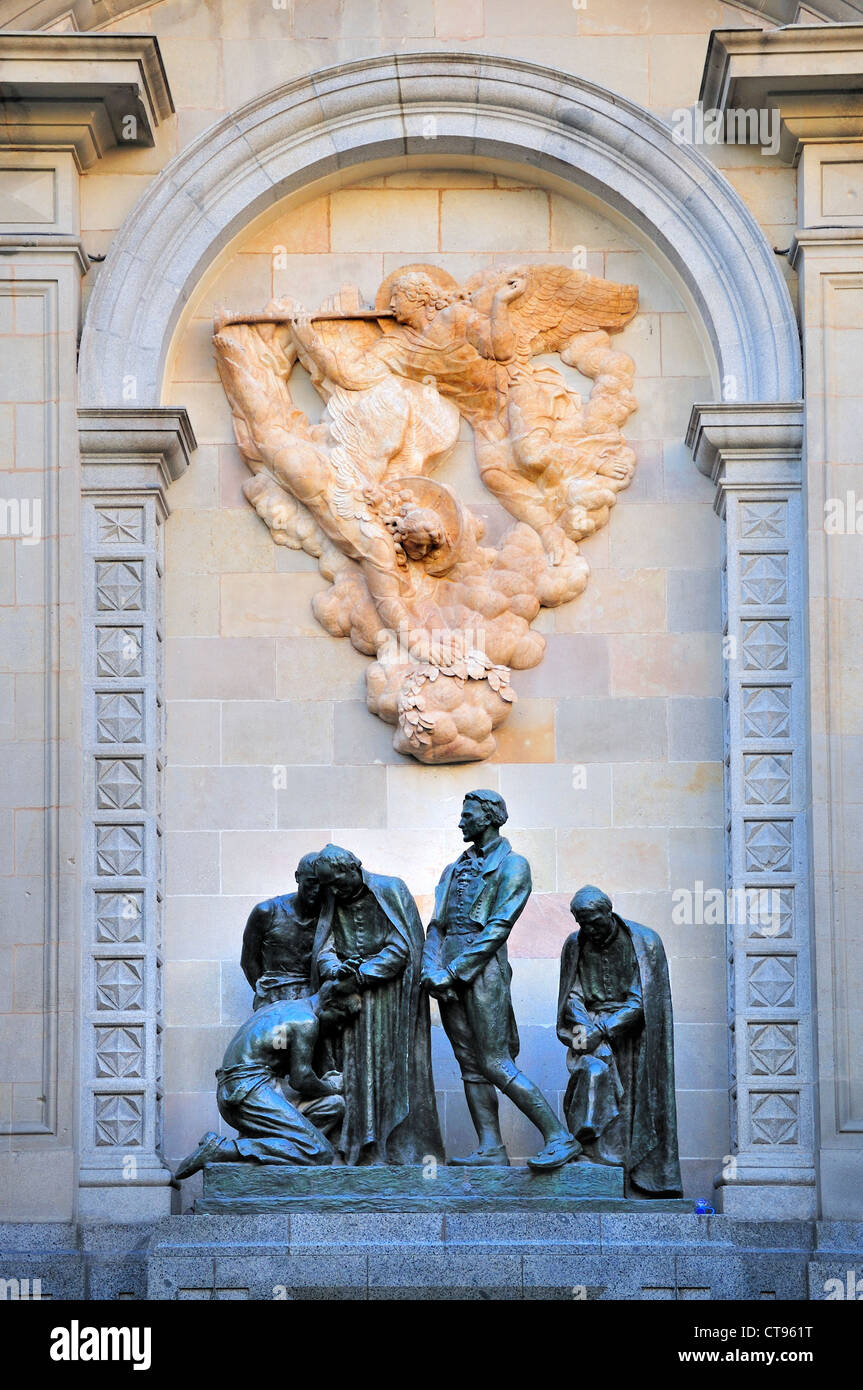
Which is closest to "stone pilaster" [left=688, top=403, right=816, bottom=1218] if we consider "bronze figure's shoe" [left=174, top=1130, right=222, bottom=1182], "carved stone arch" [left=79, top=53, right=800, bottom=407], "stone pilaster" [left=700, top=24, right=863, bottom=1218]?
"stone pilaster" [left=700, top=24, right=863, bottom=1218]

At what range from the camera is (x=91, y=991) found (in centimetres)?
1634

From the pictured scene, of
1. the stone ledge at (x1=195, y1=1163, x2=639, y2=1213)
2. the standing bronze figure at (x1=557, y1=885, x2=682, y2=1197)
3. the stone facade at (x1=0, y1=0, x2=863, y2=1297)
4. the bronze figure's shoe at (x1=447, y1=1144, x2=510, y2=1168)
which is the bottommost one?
the stone ledge at (x1=195, y1=1163, x2=639, y2=1213)

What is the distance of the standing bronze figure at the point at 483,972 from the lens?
610 inches

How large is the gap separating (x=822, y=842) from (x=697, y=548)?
2206 mm

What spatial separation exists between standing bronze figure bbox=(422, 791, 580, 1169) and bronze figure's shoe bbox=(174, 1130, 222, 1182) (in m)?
1.40

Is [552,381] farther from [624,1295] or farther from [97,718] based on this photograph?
[624,1295]

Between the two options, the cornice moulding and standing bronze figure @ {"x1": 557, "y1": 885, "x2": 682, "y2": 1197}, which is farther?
the cornice moulding

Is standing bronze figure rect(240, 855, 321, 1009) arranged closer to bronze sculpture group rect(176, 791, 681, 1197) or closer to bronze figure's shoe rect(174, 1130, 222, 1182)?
bronze sculpture group rect(176, 791, 681, 1197)

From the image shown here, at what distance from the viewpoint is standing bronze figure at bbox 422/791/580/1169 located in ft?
50.8

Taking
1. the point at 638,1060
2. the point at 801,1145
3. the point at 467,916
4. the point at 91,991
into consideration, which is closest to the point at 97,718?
the point at 91,991

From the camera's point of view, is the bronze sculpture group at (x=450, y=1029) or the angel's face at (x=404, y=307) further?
the angel's face at (x=404, y=307)

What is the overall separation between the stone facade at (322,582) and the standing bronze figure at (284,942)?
0.82 meters

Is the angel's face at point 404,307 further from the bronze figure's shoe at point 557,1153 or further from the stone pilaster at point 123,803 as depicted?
the bronze figure's shoe at point 557,1153

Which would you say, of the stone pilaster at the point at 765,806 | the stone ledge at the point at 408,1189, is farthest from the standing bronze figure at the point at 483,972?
the stone pilaster at the point at 765,806
